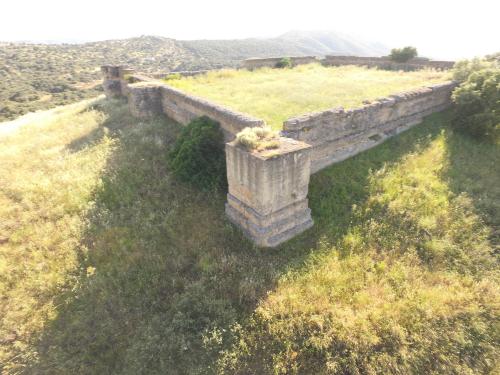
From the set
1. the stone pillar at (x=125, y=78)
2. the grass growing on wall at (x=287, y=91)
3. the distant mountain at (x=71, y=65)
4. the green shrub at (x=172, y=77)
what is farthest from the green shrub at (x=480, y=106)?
the distant mountain at (x=71, y=65)

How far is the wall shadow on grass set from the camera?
4531 millimetres

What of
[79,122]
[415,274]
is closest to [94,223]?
[415,274]

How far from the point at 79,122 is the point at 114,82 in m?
3.93

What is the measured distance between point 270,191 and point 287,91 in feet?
25.3

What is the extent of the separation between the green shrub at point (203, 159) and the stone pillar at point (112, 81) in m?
10.8

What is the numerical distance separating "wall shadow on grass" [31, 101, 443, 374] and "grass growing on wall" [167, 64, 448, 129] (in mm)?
2666

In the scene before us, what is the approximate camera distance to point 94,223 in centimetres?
674

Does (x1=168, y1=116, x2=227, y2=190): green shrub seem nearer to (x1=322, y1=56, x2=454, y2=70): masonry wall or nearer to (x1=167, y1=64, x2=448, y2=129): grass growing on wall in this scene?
(x1=167, y1=64, x2=448, y2=129): grass growing on wall

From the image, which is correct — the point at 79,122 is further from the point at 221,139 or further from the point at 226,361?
the point at 226,361

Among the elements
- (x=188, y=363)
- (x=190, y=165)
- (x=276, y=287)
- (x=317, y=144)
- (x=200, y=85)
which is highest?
(x=200, y=85)

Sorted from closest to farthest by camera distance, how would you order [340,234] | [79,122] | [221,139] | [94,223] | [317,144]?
[340,234] → [94,223] → [317,144] → [221,139] → [79,122]

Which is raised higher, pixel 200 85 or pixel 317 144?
pixel 200 85

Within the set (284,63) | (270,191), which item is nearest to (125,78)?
(284,63)

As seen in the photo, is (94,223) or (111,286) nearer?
(111,286)
